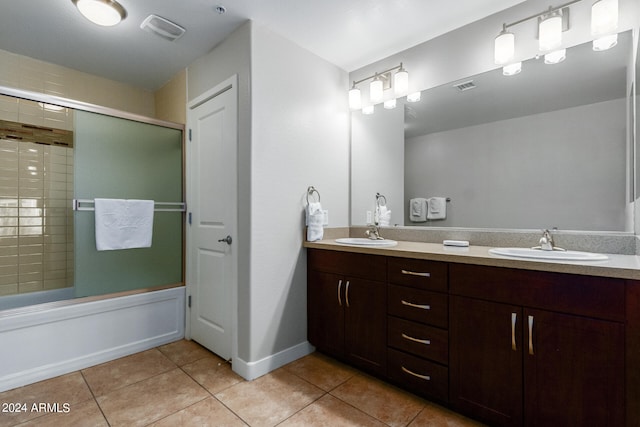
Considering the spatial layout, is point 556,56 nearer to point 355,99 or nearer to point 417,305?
point 355,99

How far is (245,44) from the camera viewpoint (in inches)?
78.8

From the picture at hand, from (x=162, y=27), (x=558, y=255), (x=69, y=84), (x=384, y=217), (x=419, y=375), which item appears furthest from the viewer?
(x=69, y=84)

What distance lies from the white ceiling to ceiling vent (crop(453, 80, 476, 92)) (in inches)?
15.0

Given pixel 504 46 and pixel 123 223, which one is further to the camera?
pixel 123 223

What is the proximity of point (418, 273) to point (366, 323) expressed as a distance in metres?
0.51

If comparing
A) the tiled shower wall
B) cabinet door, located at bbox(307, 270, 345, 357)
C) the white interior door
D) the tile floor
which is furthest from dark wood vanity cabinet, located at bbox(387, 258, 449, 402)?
the tiled shower wall

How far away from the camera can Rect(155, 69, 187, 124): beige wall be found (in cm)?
273

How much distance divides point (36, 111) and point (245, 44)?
79.1 inches

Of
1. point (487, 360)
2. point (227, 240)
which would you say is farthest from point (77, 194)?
point (487, 360)

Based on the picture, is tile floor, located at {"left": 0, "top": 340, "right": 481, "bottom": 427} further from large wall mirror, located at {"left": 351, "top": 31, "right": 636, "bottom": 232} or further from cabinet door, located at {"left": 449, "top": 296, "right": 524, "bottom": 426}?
large wall mirror, located at {"left": 351, "top": 31, "right": 636, "bottom": 232}

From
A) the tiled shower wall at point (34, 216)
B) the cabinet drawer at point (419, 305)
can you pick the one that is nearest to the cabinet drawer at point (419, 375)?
the cabinet drawer at point (419, 305)

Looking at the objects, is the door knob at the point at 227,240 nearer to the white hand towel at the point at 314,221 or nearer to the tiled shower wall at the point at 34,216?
the white hand towel at the point at 314,221

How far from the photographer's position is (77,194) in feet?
7.04

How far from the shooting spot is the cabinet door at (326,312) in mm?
2062
